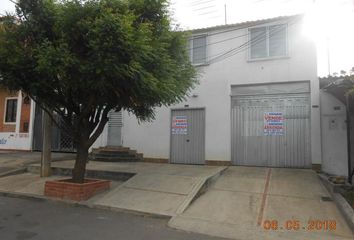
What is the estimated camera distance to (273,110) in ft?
43.9

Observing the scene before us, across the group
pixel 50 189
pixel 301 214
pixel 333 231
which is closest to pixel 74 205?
pixel 50 189

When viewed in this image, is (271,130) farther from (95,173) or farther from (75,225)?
(75,225)

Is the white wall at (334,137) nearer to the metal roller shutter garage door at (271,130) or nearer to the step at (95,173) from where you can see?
the metal roller shutter garage door at (271,130)

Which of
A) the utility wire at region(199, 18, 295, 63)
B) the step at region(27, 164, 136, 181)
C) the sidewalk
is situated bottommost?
the step at region(27, 164, 136, 181)

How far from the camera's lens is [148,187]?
10.3 m

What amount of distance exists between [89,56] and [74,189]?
3.66 m

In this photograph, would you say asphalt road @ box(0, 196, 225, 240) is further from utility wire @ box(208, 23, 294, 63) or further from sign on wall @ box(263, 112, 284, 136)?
utility wire @ box(208, 23, 294, 63)

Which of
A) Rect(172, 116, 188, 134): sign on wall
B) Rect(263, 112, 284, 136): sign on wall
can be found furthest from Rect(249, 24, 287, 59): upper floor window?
Rect(172, 116, 188, 134): sign on wall

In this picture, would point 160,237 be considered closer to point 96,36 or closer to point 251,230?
point 251,230

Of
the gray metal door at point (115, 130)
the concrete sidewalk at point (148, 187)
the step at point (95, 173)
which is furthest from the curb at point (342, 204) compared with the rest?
the gray metal door at point (115, 130)

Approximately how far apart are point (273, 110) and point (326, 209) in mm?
5693

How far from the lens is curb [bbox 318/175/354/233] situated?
715 cm

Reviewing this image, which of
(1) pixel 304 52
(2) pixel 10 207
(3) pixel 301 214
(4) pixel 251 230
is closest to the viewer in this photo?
(4) pixel 251 230

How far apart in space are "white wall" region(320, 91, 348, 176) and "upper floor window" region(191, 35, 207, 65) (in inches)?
200
